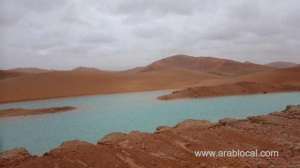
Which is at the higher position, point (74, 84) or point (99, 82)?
point (99, 82)

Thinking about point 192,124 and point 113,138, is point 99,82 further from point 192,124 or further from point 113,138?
point 113,138

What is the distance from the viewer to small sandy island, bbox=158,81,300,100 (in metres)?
27.9

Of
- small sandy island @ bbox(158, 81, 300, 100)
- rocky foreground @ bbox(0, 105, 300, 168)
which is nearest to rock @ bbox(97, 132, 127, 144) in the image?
rocky foreground @ bbox(0, 105, 300, 168)

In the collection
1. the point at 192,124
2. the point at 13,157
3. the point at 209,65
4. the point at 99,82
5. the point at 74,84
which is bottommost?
the point at 13,157

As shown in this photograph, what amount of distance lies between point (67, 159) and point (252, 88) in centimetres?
2742

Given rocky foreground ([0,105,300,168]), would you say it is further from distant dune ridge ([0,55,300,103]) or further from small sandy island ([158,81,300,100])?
distant dune ridge ([0,55,300,103])

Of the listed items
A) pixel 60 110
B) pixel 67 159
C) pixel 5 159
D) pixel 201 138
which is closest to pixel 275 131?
pixel 201 138

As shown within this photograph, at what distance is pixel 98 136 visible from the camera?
10.7 m

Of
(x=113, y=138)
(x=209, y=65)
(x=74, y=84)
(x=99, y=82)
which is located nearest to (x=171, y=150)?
(x=113, y=138)

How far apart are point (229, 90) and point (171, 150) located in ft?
79.6

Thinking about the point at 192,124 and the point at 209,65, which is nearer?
the point at 192,124

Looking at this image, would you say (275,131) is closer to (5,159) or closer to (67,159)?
(67,159)

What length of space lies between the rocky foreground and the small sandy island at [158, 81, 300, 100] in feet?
60.9

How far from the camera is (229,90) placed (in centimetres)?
2958
